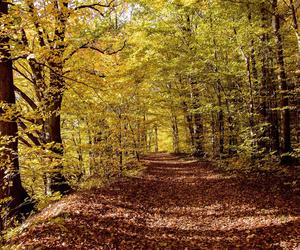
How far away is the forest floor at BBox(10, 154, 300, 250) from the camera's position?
279 inches

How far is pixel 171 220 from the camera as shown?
939 centimetres

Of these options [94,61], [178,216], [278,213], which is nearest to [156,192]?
[178,216]

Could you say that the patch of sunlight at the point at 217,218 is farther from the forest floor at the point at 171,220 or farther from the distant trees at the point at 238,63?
the distant trees at the point at 238,63

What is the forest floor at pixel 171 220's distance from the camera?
709cm

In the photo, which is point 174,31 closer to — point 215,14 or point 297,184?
point 215,14

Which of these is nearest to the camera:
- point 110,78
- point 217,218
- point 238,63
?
point 217,218

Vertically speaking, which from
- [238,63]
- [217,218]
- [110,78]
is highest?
[238,63]

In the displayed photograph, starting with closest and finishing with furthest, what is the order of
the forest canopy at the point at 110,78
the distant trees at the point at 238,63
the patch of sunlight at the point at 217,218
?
1. the forest canopy at the point at 110,78
2. the patch of sunlight at the point at 217,218
3. the distant trees at the point at 238,63

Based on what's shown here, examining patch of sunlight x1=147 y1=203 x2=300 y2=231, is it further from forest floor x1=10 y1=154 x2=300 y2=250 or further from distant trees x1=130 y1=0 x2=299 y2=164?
distant trees x1=130 y1=0 x2=299 y2=164

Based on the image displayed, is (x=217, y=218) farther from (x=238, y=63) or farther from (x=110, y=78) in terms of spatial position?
(x=238, y=63)

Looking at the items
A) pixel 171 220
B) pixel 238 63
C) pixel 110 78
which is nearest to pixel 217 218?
pixel 171 220

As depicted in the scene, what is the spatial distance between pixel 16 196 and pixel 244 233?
7.05m

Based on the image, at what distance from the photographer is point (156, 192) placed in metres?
13.2

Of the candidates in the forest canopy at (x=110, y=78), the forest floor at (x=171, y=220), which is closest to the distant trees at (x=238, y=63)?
the forest canopy at (x=110, y=78)
